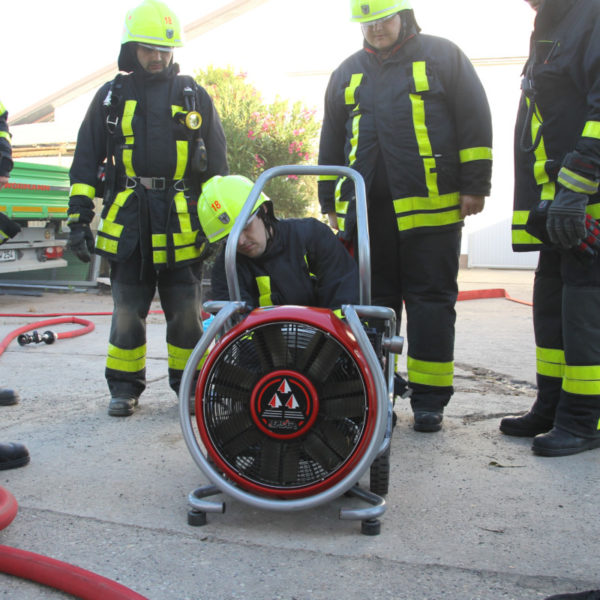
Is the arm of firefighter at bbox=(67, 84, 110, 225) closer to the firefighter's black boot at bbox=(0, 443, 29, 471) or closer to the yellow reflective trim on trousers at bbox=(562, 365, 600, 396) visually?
the firefighter's black boot at bbox=(0, 443, 29, 471)

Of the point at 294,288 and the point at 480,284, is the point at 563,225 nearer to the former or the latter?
the point at 294,288

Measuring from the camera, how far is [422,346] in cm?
323

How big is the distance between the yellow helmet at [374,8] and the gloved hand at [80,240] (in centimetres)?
161

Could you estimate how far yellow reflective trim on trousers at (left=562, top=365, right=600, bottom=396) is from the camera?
2771mm

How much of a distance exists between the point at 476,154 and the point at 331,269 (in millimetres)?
969

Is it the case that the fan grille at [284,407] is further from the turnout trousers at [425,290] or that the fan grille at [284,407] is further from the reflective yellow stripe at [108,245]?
the reflective yellow stripe at [108,245]

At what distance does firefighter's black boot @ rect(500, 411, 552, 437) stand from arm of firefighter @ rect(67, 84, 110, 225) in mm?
2206

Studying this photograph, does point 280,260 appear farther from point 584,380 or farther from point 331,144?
point 584,380

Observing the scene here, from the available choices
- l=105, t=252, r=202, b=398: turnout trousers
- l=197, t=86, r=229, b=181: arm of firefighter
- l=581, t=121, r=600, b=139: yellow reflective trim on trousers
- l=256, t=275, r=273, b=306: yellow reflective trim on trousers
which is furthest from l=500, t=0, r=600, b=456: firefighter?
l=105, t=252, r=202, b=398: turnout trousers

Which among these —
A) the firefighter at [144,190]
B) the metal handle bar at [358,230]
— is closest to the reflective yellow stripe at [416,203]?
the metal handle bar at [358,230]

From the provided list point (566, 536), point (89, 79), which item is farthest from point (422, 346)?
point (89, 79)

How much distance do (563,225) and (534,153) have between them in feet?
1.44

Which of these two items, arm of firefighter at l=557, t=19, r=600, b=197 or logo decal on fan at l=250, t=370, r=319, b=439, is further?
arm of firefighter at l=557, t=19, r=600, b=197

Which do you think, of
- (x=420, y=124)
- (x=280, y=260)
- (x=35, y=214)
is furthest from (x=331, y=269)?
(x=35, y=214)
